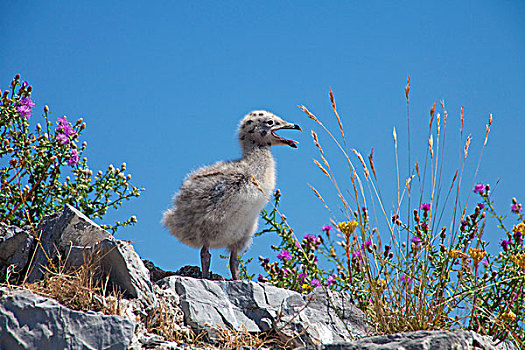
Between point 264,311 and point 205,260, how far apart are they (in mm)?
1321

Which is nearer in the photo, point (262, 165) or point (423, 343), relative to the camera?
point (423, 343)

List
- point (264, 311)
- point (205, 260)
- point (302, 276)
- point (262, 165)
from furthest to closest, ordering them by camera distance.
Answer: point (302, 276) < point (262, 165) < point (205, 260) < point (264, 311)

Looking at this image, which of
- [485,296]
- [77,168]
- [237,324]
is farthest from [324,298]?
[77,168]

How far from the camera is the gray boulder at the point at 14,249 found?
5.14 m

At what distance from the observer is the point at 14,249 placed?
5.30 meters

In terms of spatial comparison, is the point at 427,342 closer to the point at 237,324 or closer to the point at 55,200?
the point at 237,324

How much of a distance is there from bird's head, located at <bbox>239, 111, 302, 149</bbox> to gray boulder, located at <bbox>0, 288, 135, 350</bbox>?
3.35 m

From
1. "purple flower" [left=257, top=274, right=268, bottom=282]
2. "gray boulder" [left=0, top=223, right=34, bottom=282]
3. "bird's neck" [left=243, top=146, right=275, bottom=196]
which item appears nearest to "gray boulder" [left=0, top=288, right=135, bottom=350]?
"gray boulder" [left=0, top=223, right=34, bottom=282]

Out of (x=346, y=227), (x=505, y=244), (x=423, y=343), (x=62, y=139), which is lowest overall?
(x=423, y=343)

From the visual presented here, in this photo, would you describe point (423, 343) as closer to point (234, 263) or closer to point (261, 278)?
point (234, 263)

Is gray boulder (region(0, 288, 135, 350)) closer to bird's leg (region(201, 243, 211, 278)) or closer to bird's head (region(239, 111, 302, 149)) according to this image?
bird's leg (region(201, 243, 211, 278))

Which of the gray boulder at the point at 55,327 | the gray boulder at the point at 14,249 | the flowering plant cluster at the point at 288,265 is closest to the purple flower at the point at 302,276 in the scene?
the flowering plant cluster at the point at 288,265

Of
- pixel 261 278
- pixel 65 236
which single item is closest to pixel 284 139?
pixel 261 278

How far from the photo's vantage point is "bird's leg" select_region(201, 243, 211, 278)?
20.0 ft
